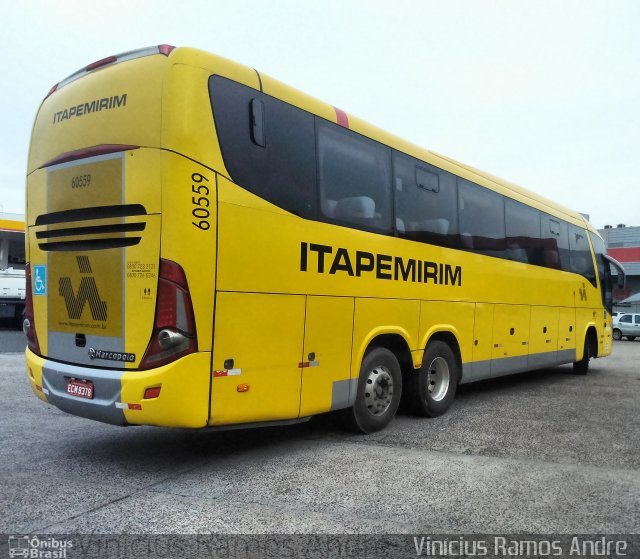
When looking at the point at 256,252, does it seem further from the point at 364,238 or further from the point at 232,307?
the point at 364,238

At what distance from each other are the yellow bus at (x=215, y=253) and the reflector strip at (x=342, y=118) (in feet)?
0.14

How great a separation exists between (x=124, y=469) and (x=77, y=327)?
1290 mm

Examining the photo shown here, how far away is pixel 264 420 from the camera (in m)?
5.06

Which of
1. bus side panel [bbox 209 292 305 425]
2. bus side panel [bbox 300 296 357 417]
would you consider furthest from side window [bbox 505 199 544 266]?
bus side panel [bbox 209 292 305 425]

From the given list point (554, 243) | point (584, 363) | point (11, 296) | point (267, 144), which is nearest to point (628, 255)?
point (584, 363)

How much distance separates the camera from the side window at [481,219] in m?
8.20

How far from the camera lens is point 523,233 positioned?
9875mm

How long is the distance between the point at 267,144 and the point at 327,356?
209 cm

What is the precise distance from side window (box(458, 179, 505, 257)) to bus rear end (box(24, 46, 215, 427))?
15.0ft

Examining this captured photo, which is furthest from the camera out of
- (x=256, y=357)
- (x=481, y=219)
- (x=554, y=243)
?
(x=554, y=243)

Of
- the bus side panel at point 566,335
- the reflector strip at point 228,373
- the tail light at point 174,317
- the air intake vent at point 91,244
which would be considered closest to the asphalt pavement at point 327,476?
the reflector strip at point 228,373

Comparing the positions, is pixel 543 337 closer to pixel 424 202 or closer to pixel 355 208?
pixel 424 202

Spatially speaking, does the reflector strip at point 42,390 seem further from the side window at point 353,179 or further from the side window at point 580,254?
the side window at point 580,254

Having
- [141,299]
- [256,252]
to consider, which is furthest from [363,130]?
[141,299]
